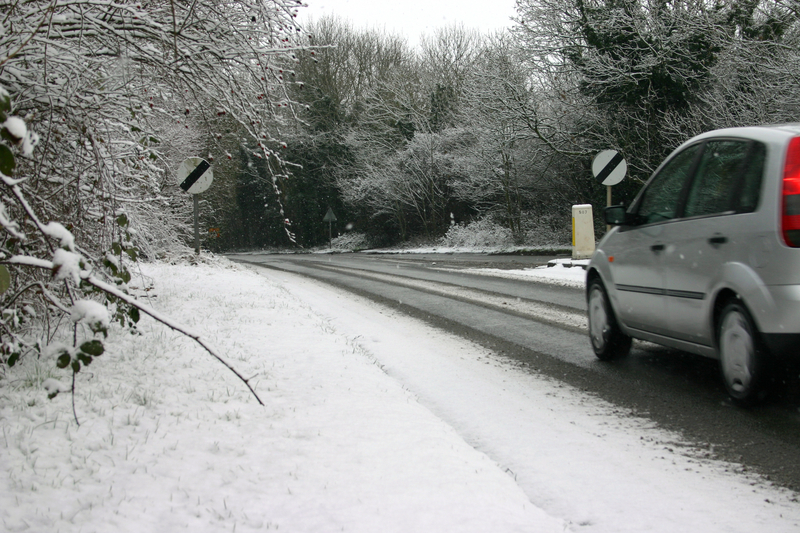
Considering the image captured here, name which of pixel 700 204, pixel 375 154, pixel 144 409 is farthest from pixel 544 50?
pixel 144 409

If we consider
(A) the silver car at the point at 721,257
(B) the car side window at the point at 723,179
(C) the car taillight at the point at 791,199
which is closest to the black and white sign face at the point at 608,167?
(A) the silver car at the point at 721,257

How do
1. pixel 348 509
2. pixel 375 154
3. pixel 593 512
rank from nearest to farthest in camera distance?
pixel 348 509 < pixel 593 512 < pixel 375 154

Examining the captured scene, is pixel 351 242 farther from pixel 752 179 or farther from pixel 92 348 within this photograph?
pixel 92 348

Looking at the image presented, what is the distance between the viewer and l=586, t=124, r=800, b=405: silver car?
3.85m

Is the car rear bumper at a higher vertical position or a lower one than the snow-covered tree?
lower

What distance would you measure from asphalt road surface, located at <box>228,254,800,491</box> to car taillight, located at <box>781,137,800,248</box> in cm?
83

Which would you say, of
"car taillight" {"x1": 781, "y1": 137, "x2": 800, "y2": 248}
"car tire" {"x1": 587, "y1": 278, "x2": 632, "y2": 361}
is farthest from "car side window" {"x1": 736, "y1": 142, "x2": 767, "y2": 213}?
"car tire" {"x1": 587, "y1": 278, "x2": 632, "y2": 361}

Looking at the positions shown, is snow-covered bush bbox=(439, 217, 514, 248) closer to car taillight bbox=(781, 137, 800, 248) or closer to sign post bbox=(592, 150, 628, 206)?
sign post bbox=(592, 150, 628, 206)

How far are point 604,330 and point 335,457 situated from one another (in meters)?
3.44

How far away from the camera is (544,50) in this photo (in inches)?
933

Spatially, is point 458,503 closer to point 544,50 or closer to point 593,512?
point 593,512

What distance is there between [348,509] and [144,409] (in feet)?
5.67

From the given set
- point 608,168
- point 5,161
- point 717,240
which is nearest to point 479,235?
point 608,168

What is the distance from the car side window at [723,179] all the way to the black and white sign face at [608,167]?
32.8 ft
